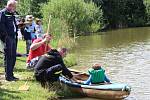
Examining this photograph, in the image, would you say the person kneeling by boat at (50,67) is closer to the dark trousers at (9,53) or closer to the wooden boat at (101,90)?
the wooden boat at (101,90)

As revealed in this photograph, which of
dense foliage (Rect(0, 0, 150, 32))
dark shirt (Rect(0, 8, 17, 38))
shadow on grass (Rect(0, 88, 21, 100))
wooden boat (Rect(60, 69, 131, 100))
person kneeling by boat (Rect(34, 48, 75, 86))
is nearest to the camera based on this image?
shadow on grass (Rect(0, 88, 21, 100))

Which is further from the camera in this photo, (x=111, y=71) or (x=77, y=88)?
(x=111, y=71)

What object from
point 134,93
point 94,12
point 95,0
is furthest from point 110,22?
point 134,93

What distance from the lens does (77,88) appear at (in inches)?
504

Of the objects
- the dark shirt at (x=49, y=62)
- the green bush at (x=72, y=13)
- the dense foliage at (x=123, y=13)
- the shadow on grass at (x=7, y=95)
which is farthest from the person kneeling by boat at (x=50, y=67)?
the dense foliage at (x=123, y=13)

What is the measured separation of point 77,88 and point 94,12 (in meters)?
44.3

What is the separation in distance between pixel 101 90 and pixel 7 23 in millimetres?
3515

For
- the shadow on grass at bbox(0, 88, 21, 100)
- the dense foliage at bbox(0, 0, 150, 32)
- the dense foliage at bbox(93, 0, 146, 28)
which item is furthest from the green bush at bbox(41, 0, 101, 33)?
the shadow on grass at bbox(0, 88, 21, 100)

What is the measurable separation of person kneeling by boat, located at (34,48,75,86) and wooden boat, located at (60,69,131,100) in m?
0.51

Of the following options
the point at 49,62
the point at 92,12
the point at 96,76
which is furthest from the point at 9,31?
the point at 92,12

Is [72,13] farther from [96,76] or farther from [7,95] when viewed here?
[7,95]

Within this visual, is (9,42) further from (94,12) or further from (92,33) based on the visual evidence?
(94,12)

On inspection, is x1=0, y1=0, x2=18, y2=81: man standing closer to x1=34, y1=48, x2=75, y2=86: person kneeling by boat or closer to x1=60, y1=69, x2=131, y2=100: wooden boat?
x1=34, y1=48, x2=75, y2=86: person kneeling by boat

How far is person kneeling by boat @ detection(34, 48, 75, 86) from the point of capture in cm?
1203
